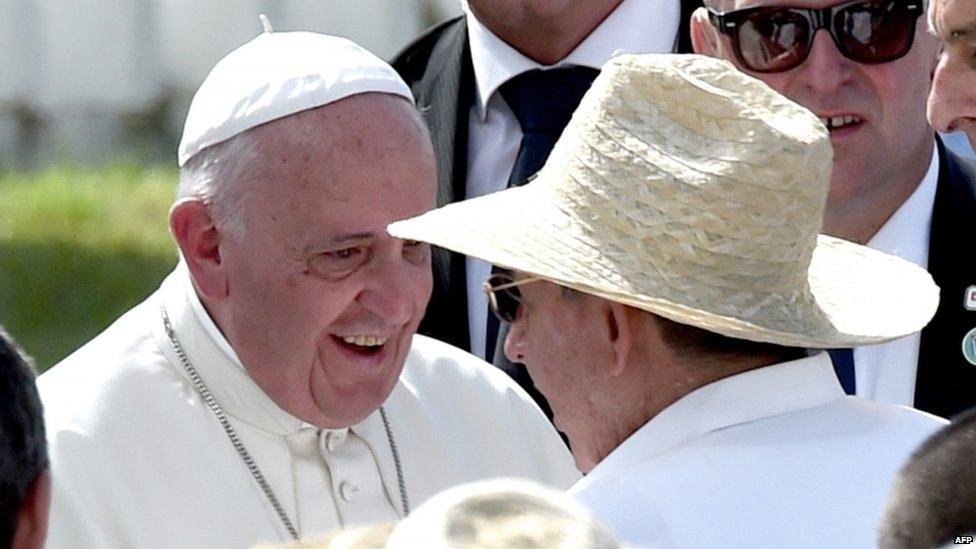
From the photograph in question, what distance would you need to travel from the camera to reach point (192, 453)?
3857 millimetres

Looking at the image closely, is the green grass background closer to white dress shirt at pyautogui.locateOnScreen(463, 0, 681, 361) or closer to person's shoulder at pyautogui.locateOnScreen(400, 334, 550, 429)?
white dress shirt at pyautogui.locateOnScreen(463, 0, 681, 361)

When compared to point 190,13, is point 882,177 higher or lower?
higher

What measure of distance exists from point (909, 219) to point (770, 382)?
1.31m

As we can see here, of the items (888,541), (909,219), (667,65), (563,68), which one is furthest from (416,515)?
(563,68)

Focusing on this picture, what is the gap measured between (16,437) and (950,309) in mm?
2421

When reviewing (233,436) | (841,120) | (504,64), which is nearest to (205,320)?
(233,436)

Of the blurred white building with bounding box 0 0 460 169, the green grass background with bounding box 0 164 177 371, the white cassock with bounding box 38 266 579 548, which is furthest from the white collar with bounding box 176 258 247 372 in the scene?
the blurred white building with bounding box 0 0 460 169

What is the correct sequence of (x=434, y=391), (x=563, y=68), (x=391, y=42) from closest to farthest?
(x=434, y=391)
(x=563, y=68)
(x=391, y=42)

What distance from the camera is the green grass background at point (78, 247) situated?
894cm

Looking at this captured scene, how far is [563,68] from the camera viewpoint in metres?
4.97

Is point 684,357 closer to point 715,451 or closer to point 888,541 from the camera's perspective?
point 715,451

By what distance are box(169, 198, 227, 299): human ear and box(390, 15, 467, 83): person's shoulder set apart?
1391mm

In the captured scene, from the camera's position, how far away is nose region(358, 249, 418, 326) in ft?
12.6

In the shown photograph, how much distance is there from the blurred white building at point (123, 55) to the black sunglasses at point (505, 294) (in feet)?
24.9
